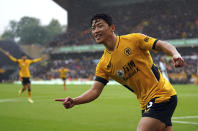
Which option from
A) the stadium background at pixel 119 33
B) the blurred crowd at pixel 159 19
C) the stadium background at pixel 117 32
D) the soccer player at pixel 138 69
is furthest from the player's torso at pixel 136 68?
the blurred crowd at pixel 159 19

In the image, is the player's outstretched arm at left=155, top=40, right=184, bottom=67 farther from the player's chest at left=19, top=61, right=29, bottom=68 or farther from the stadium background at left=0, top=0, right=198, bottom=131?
the stadium background at left=0, top=0, right=198, bottom=131

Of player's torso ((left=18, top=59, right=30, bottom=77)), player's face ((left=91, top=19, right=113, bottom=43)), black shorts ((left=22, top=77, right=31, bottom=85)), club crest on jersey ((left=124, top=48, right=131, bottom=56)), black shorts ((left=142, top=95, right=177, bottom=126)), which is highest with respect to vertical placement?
player's face ((left=91, top=19, right=113, bottom=43))

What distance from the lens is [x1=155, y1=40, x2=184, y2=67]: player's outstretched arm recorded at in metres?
3.52

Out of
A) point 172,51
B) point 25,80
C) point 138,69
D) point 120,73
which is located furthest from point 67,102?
point 25,80

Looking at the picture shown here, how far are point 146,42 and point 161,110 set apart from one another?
914mm

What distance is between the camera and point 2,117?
10.0m

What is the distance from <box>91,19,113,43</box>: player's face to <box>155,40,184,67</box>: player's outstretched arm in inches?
28.0

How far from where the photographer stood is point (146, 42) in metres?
4.17

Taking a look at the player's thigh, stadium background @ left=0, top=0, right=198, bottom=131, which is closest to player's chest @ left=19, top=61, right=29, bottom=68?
stadium background @ left=0, top=0, right=198, bottom=131

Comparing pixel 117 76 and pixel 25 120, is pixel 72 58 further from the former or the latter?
pixel 117 76

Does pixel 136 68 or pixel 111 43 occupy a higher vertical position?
pixel 111 43

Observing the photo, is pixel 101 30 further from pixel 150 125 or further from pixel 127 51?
pixel 150 125

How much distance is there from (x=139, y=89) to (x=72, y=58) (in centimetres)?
4835

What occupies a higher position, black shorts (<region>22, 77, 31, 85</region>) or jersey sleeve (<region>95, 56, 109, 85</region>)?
jersey sleeve (<region>95, 56, 109, 85</region>)
